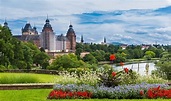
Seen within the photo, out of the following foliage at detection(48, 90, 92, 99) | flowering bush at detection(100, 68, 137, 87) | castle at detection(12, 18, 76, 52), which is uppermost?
castle at detection(12, 18, 76, 52)

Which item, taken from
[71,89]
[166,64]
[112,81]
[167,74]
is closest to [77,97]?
[71,89]

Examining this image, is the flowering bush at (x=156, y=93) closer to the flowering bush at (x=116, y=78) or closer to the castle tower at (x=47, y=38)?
the flowering bush at (x=116, y=78)

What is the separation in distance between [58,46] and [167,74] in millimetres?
102948

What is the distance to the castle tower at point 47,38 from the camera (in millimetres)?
110938

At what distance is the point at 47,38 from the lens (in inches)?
4419

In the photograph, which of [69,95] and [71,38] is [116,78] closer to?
[69,95]

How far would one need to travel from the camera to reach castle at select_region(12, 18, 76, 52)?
366 feet

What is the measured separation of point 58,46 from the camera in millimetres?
119312

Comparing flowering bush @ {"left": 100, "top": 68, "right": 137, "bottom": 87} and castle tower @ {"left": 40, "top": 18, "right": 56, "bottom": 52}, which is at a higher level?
castle tower @ {"left": 40, "top": 18, "right": 56, "bottom": 52}

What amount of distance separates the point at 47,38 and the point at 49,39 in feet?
2.50

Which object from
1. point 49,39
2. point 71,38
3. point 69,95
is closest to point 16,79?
point 69,95

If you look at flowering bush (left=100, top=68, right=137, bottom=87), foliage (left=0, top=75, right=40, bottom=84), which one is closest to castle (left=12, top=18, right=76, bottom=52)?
foliage (left=0, top=75, right=40, bottom=84)

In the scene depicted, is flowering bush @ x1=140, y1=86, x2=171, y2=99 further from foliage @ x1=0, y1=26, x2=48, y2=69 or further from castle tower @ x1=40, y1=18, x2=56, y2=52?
castle tower @ x1=40, y1=18, x2=56, y2=52

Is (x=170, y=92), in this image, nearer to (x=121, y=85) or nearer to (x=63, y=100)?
(x=121, y=85)
